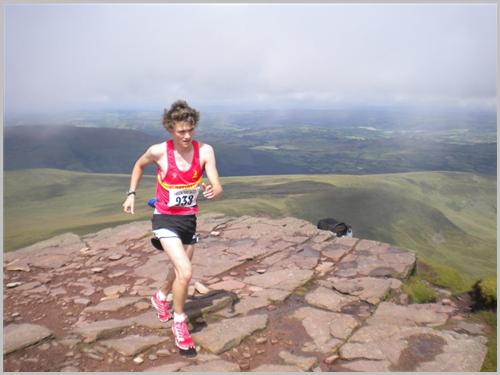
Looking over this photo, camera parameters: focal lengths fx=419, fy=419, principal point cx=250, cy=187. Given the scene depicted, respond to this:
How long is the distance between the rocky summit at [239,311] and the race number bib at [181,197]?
1.89 m

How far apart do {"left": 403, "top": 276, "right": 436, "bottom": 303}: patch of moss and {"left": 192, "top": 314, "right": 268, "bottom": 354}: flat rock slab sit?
317 centimetres

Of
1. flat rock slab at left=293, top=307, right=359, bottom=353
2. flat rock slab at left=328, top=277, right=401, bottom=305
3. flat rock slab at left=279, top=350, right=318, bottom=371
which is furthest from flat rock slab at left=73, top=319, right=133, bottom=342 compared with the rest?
flat rock slab at left=328, top=277, right=401, bottom=305

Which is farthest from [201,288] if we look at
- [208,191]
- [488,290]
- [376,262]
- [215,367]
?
[488,290]

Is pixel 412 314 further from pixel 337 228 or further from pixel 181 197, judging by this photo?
pixel 337 228

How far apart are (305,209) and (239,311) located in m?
32.5

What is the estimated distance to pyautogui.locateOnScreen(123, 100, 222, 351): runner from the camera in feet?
16.5

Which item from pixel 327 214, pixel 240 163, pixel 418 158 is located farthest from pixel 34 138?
pixel 418 158

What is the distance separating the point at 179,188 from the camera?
5.12 meters

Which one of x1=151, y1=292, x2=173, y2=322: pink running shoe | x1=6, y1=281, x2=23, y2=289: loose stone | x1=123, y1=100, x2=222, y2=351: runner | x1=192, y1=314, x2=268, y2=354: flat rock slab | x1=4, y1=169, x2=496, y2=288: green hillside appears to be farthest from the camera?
x1=4, y1=169, x2=496, y2=288: green hillside

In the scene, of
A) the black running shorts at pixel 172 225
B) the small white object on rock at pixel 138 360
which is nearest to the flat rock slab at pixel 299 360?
the small white object on rock at pixel 138 360

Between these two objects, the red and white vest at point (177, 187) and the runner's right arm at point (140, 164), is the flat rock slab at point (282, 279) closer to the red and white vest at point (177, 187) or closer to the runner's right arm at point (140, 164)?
the red and white vest at point (177, 187)

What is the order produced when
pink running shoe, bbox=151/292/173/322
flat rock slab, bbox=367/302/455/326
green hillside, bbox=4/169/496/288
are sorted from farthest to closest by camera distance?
1. green hillside, bbox=4/169/496/288
2. flat rock slab, bbox=367/302/455/326
3. pink running shoe, bbox=151/292/173/322

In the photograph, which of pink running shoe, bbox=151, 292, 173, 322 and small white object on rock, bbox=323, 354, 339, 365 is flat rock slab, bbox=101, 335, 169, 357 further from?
small white object on rock, bbox=323, 354, 339, 365

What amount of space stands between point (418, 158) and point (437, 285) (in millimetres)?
181161
